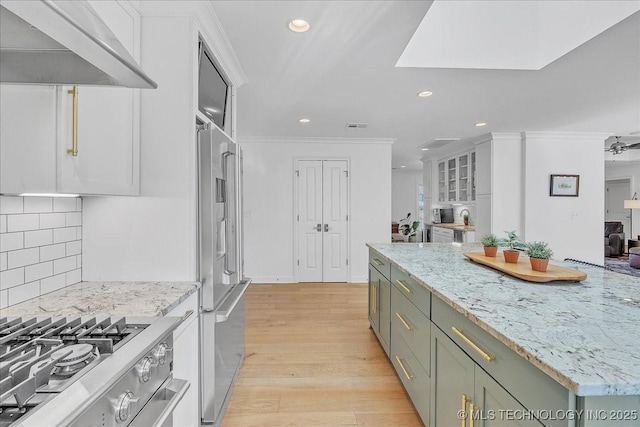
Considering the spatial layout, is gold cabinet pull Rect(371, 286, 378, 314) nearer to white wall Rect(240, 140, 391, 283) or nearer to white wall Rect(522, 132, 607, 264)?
white wall Rect(240, 140, 391, 283)

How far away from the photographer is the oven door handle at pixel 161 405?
3.10 ft

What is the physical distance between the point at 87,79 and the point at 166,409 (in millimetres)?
1166

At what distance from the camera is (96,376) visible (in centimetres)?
78

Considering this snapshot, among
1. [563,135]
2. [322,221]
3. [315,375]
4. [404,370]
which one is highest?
[563,135]

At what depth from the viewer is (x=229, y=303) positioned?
74.4 inches

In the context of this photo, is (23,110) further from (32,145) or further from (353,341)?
(353,341)

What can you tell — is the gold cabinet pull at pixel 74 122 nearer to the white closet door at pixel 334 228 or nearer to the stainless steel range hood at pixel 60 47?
the stainless steel range hood at pixel 60 47

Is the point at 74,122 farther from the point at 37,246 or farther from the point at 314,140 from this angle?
the point at 314,140

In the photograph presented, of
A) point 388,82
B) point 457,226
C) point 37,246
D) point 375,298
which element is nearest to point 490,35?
point 388,82

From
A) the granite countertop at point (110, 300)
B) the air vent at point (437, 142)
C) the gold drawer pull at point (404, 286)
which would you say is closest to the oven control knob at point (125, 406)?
the granite countertop at point (110, 300)

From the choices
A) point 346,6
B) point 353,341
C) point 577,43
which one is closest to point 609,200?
point 577,43

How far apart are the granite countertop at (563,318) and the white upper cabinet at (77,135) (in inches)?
63.1

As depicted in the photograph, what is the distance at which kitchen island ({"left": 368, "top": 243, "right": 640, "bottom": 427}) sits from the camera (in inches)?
30.3

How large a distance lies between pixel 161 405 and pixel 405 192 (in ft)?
34.2
